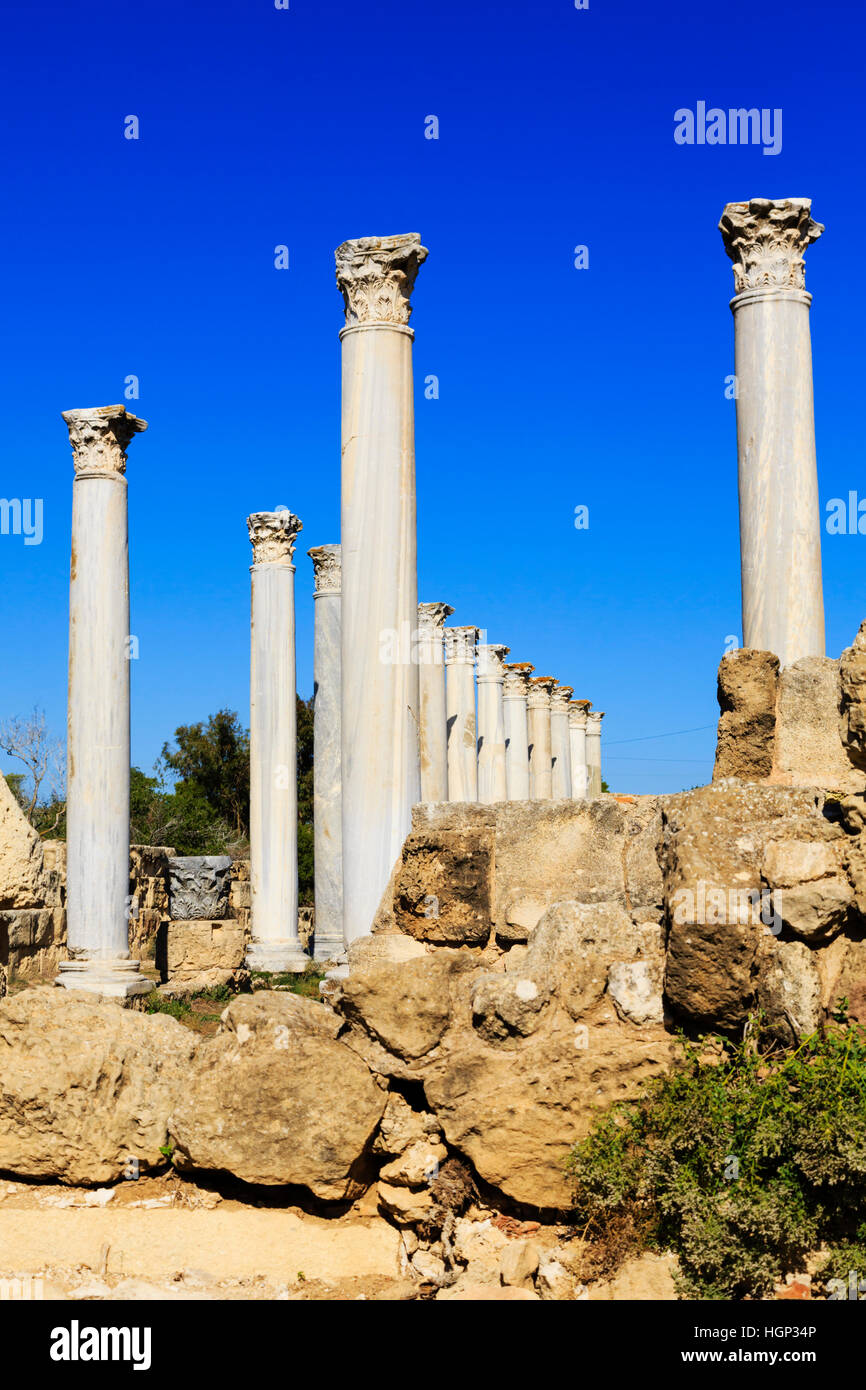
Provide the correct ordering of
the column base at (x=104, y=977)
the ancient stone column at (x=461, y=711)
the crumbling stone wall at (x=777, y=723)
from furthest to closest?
the ancient stone column at (x=461, y=711) → the column base at (x=104, y=977) → the crumbling stone wall at (x=777, y=723)

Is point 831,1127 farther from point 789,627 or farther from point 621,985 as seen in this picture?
point 789,627

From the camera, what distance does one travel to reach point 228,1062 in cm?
700

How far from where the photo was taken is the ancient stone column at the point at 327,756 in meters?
21.6

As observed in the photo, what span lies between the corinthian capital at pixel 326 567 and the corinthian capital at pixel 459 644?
29.6 ft

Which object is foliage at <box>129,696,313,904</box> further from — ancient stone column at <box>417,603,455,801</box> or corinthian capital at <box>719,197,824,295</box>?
corinthian capital at <box>719,197,824,295</box>

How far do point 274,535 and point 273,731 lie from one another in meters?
3.28

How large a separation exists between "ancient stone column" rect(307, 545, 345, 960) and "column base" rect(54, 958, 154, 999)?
A: 5.46 m

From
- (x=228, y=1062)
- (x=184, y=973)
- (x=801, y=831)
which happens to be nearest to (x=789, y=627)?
(x=801, y=831)

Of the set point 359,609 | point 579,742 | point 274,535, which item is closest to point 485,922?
point 359,609

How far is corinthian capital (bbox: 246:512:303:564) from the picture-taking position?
2159 cm

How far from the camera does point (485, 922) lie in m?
8.12

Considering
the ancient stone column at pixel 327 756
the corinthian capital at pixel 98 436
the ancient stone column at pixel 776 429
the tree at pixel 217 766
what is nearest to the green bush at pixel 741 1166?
the ancient stone column at pixel 776 429

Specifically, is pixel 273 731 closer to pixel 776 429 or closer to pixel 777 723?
pixel 776 429

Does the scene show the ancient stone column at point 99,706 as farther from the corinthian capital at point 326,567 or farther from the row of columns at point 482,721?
the row of columns at point 482,721
